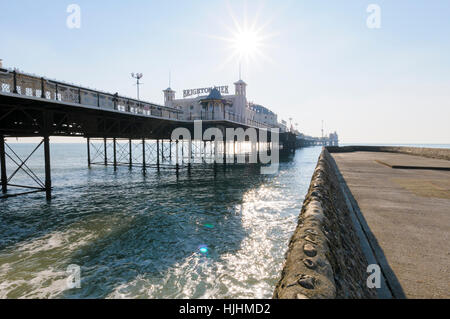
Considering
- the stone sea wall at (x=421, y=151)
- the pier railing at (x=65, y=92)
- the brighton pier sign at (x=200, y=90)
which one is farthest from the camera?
the brighton pier sign at (x=200, y=90)

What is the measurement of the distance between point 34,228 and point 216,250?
9.79 metres

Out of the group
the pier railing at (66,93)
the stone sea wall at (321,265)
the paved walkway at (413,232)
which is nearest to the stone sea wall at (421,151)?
the paved walkway at (413,232)

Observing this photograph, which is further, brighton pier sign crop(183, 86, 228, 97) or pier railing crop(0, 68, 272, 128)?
brighton pier sign crop(183, 86, 228, 97)

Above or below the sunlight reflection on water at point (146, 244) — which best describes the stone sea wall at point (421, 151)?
above

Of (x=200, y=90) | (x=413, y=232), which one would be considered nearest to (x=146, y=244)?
(x=413, y=232)

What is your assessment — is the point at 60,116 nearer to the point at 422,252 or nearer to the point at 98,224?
the point at 98,224

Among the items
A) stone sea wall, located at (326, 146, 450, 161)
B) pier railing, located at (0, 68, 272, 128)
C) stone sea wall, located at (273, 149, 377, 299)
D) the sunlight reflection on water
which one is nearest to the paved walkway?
stone sea wall, located at (273, 149, 377, 299)

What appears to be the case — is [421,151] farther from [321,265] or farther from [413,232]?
[321,265]

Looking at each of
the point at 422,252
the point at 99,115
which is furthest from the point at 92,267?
the point at 99,115

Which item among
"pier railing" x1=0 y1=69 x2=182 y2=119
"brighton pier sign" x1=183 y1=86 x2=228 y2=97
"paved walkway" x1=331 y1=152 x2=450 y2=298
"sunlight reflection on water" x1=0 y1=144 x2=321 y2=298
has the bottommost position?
"sunlight reflection on water" x1=0 y1=144 x2=321 y2=298

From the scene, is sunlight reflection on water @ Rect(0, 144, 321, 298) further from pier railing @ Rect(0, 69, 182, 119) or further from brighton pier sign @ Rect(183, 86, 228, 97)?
brighton pier sign @ Rect(183, 86, 228, 97)

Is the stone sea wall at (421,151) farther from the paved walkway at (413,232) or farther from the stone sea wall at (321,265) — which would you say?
the stone sea wall at (321,265)
